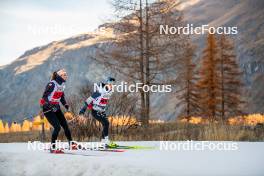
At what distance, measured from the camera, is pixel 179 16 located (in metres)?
22.5

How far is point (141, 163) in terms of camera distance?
8.72 metres

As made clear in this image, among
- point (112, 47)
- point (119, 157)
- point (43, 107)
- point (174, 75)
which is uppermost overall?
point (112, 47)

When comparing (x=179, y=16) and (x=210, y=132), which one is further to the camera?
(x=179, y=16)

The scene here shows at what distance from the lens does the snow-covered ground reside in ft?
26.1

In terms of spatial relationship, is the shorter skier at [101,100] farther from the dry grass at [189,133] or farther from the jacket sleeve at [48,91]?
the dry grass at [189,133]

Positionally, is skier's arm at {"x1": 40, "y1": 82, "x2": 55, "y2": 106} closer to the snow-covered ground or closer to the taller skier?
the taller skier

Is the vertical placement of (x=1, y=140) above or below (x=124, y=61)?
below

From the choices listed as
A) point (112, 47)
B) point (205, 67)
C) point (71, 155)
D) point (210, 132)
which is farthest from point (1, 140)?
point (205, 67)

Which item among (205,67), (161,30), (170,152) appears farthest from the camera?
(205,67)

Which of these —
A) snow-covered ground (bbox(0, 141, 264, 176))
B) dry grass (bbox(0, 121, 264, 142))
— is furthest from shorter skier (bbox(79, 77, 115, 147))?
dry grass (bbox(0, 121, 264, 142))

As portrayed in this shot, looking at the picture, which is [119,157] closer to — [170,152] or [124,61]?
[170,152]

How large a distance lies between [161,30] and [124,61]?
7.68ft

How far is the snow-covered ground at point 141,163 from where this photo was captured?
7.96 meters

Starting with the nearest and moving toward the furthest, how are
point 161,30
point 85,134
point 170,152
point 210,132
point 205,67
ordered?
point 170,152
point 210,132
point 85,134
point 161,30
point 205,67
